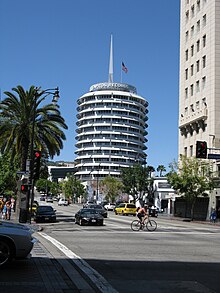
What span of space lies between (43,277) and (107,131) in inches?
5834

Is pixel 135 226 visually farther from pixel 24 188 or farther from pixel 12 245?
pixel 12 245

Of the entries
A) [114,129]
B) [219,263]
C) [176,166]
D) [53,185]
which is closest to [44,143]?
[176,166]

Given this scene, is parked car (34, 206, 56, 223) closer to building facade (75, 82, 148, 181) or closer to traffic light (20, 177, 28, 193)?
traffic light (20, 177, 28, 193)

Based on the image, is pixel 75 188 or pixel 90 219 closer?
pixel 90 219

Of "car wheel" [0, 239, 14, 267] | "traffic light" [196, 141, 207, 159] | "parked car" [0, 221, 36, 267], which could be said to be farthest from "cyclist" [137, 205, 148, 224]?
"car wheel" [0, 239, 14, 267]

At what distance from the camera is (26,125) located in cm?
3734

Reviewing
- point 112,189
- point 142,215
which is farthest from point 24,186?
point 112,189

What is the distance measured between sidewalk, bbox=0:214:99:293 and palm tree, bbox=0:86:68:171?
24.8 metres

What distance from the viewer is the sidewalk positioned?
8648 millimetres

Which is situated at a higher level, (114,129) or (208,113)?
(114,129)

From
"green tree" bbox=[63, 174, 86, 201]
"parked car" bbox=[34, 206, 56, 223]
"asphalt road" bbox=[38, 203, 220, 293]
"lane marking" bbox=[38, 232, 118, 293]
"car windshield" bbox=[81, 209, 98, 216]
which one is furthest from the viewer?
"green tree" bbox=[63, 174, 86, 201]

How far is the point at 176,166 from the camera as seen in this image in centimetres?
5775

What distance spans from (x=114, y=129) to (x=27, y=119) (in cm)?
12137

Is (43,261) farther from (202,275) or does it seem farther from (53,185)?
(53,185)
